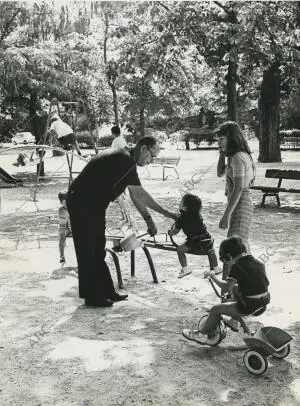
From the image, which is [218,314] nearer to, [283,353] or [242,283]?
[242,283]

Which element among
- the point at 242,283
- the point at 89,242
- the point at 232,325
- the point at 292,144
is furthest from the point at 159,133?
the point at 242,283

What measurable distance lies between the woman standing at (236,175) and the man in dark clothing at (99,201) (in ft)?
2.16

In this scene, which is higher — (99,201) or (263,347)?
(99,201)

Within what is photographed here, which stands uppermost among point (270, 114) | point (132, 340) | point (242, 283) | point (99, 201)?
point (270, 114)

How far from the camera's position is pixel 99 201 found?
5.32m

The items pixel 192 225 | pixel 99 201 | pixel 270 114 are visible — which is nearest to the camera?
pixel 99 201

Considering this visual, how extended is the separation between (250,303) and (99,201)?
6.49ft

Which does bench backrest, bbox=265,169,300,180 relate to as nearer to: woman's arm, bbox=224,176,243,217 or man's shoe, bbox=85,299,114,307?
woman's arm, bbox=224,176,243,217

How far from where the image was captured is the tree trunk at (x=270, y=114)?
2017cm

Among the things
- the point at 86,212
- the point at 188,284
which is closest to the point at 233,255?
the point at 86,212

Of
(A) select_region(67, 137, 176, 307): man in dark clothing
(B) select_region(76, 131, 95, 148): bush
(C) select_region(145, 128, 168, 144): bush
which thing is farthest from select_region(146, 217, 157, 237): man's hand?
(C) select_region(145, 128, 168, 144): bush

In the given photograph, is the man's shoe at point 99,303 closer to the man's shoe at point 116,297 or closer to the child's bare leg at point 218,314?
the man's shoe at point 116,297

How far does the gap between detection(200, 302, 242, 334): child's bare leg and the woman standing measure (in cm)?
85

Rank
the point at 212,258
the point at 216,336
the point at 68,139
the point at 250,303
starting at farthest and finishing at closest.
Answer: the point at 68,139 → the point at 212,258 → the point at 216,336 → the point at 250,303
